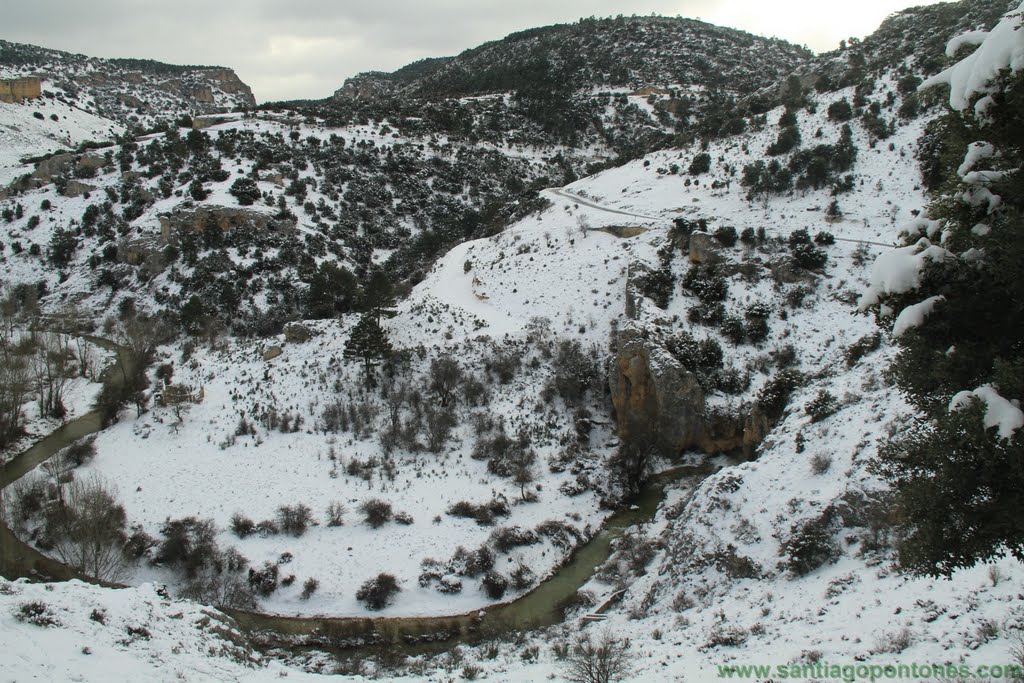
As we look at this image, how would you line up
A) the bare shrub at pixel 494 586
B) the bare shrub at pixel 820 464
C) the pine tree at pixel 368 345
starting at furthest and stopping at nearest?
the pine tree at pixel 368 345, the bare shrub at pixel 494 586, the bare shrub at pixel 820 464

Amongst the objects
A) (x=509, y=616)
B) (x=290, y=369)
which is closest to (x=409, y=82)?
(x=290, y=369)

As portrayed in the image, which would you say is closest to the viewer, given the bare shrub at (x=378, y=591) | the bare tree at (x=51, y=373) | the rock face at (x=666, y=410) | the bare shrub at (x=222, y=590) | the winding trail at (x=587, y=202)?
the bare shrub at (x=222, y=590)

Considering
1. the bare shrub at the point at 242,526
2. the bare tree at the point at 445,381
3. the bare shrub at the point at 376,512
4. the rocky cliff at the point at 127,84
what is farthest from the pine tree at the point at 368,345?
the rocky cliff at the point at 127,84

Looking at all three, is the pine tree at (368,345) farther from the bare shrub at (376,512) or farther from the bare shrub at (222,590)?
the bare shrub at (222,590)

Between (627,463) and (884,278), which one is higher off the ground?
(884,278)

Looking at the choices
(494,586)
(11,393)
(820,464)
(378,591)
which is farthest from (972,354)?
(11,393)

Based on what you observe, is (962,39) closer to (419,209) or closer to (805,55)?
(419,209)
